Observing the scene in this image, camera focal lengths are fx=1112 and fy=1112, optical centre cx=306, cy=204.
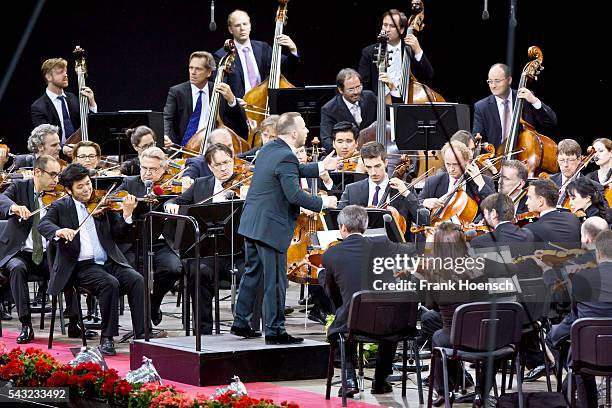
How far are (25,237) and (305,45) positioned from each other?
413 cm

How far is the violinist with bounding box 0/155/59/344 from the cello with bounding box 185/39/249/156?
137 centimetres

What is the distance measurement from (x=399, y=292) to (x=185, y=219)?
4.67 feet

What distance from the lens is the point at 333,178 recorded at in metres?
8.33

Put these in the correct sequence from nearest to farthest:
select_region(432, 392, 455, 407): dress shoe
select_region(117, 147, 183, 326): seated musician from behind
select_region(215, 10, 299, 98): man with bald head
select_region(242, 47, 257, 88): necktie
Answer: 1. select_region(432, 392, 455, 407): dress shoe
2. select_region(117, 147, 183, 326): seated musician from behind
3. select_region(215, 10, 299, 98): man with bald head
4. select_region(242, 47, 257, 88): necktie

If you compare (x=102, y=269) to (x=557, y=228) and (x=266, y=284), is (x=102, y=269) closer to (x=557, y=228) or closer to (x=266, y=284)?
(x=266, y=284)

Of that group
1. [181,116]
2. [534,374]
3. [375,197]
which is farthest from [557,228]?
[181,116]

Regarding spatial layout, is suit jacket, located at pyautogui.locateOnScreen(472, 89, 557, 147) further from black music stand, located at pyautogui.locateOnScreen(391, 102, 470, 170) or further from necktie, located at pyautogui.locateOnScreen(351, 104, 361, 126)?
necktie, located at pyautogui.locateOnScreen(351, 104, 361, 126)

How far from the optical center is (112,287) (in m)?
7.38

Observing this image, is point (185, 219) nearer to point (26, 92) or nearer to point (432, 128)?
point (432, 128)

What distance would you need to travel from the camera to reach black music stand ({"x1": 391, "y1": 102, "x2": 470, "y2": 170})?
8.15 meters

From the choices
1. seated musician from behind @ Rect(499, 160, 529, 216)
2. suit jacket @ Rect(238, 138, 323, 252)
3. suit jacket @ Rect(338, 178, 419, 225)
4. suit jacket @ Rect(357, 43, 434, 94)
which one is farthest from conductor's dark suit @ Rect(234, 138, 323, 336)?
suit jacket @ Rect(357, 43, 434, 94)

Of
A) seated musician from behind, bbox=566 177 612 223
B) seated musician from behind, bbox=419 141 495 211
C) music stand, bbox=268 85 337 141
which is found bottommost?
seated musician from behind, bbox=566 177 612 223

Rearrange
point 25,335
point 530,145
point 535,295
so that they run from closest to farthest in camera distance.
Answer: point 535,295, point 25,335, point 530,145

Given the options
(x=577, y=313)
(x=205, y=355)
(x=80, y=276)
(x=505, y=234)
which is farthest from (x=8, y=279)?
(x=577, y=313)
